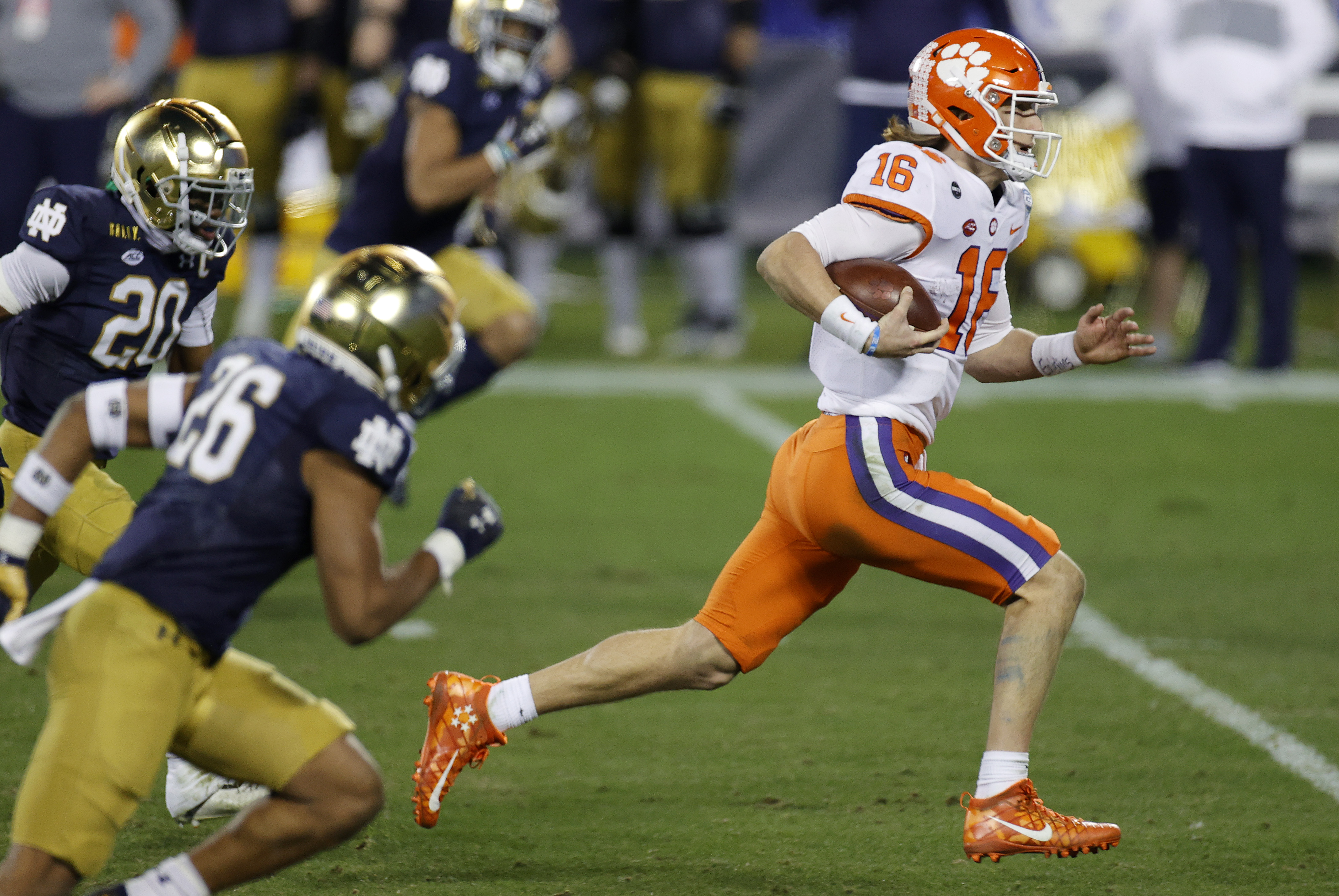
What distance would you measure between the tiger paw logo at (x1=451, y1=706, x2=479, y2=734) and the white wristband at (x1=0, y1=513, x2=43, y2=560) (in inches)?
38.2

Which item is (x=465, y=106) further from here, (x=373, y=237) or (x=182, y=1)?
(x=182, y=1)

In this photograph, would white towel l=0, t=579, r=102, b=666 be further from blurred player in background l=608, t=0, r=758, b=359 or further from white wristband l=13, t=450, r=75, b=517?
blurred player in background l=608, t=0, r=758, b=359

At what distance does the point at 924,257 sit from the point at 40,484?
1.69 meters

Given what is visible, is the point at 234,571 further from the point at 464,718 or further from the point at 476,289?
the point at 476,289

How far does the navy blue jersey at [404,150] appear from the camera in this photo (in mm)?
5770

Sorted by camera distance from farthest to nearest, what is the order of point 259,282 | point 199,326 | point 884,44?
point 259,282, point 884,44, point 199,326

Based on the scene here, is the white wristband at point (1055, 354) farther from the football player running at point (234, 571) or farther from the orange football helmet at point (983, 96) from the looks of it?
the football player running at point (234, 571)

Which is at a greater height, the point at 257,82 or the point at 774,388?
the point at 257,82

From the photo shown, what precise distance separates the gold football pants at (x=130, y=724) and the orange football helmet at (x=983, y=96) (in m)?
1.69

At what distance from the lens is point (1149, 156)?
9547 mm

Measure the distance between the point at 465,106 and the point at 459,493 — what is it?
321 cm

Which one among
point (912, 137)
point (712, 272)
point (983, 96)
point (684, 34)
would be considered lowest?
point (712, 272)

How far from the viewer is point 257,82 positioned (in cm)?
894

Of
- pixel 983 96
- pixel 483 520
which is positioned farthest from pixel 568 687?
pixel 983 96
